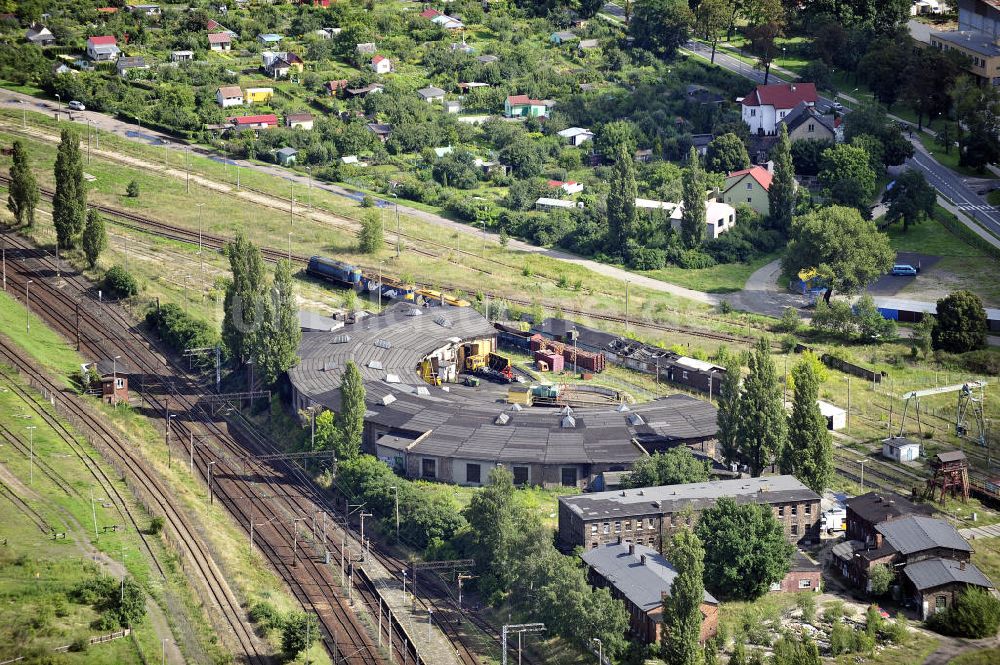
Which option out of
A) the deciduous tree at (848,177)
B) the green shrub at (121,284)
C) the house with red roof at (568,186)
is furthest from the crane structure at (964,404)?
the green shrub at (121,284)

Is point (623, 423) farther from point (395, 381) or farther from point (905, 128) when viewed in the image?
point (905, 128)

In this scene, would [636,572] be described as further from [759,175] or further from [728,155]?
[728,155]

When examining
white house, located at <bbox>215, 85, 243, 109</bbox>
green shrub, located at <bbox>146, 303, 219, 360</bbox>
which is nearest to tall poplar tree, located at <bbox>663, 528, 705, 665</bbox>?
green shrub, located at <bbox>146, 303, 219, 360</bbox>

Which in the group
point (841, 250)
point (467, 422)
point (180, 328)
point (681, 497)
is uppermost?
point (841, 250)

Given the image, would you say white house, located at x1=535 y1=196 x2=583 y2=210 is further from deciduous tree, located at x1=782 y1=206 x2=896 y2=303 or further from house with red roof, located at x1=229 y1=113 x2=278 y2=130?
house with red roof, located at x1=229 y1=113 x2=278 y2=130

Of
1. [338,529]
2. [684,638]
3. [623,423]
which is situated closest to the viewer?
[684,638]

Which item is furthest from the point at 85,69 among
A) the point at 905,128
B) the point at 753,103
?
the point at 905,128

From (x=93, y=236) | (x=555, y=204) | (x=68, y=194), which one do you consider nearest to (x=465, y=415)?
A: (x=93, y=236)
